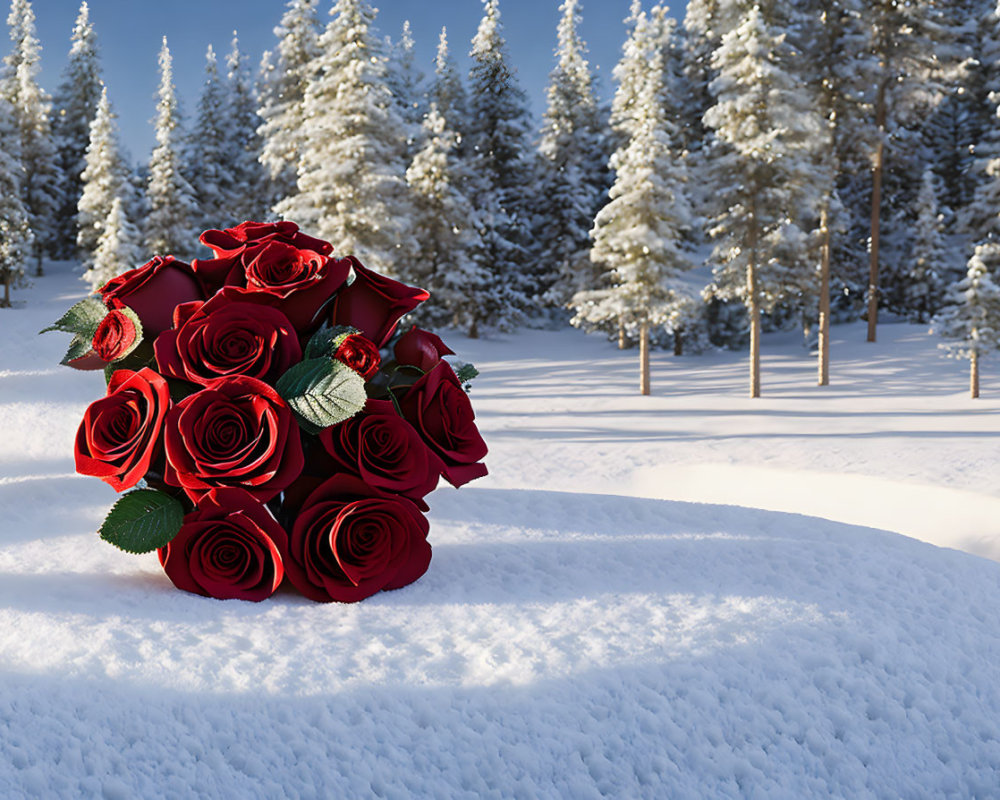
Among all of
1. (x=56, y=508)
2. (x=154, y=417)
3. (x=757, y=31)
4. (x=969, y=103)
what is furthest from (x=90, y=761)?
(x=969, y=103)

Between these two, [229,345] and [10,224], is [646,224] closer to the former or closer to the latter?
[229,345]

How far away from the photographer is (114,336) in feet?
7.95

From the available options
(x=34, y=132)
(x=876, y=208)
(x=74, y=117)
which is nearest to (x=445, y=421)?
(x=876, y=208)

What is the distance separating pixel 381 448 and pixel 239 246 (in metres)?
0.94

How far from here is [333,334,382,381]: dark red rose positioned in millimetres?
2275

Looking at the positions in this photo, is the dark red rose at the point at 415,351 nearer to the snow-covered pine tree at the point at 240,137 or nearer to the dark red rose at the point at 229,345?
the dark red rose at the point at 229,345

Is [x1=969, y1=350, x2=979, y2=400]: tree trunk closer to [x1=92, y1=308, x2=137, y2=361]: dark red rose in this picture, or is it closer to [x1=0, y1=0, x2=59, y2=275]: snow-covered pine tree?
[x1=92, y1=308, x2=137, y2=361]: dark red rose

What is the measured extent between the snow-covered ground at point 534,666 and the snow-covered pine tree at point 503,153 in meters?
29.3

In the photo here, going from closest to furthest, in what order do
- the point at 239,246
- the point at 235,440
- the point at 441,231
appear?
the point at 235,440, the point at 239,246, the point at 441,231

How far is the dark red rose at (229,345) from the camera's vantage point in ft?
7.30

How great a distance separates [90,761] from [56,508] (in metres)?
2.28

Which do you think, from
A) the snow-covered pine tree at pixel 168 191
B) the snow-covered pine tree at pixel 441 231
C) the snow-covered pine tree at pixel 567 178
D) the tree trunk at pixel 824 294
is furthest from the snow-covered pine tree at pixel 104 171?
the tree trunk at pixel 824 294

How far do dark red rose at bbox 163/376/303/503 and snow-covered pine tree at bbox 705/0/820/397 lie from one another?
17.6 metres

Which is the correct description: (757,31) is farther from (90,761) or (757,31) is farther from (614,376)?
(90,761)
